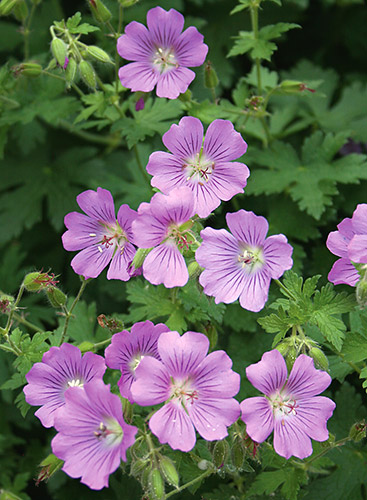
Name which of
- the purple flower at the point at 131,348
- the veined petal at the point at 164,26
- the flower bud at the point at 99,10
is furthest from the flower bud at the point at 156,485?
the flower bud at the point at 99,10

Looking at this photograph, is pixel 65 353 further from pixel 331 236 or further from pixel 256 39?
pixel 256 39

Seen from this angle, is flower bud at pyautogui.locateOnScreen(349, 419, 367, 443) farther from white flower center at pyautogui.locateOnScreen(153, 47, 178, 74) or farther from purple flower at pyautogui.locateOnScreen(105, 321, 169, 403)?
white flower center at pyautogui.locateOnScreen(153, 47, 178, 74)

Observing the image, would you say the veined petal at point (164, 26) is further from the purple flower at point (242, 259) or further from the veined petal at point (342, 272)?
the veined petal at point (342, 272)

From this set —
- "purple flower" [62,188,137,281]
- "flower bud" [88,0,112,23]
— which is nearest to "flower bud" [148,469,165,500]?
"purple flower" [62,188,137,281]

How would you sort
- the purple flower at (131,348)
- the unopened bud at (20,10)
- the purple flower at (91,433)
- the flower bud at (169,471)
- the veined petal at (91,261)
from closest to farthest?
the purple flower at (91,433) → the flower bud at (169,471) → the purple flower at (131,348) → the veined petal at (91,261) → the unopened bud at (20,10)

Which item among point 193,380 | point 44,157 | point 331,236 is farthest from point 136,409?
point 44,157

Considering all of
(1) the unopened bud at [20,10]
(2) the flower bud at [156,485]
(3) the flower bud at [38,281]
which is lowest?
(2) the flower bud at [156,485]

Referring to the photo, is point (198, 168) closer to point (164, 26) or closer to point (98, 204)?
point (98, 204)
